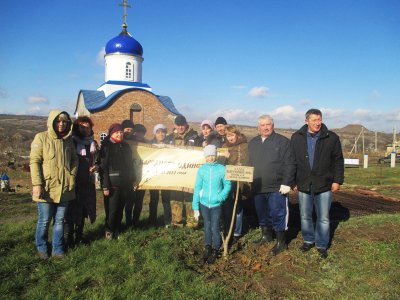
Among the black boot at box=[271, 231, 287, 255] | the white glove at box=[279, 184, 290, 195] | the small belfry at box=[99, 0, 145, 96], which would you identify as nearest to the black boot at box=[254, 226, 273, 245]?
the black boot at box=[271, 231, 287, 255]

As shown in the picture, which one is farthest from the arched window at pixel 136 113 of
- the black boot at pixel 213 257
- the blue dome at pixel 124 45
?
the black boot at pixel 213 257

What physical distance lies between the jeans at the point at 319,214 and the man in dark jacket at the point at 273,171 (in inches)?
11.8

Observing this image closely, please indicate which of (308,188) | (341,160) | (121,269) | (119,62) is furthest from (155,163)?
(119,62)

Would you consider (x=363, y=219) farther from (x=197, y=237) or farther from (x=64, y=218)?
(x=64, y=218)

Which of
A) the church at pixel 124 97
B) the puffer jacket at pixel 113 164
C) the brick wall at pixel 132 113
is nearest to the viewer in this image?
the puffer jacket at pixel 113 164

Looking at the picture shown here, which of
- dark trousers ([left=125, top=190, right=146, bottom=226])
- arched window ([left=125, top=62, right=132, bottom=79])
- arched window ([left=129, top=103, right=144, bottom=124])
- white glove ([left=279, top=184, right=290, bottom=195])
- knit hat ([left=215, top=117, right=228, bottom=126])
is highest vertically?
arched window ([left=125, top=62, right=132, bottom=79])

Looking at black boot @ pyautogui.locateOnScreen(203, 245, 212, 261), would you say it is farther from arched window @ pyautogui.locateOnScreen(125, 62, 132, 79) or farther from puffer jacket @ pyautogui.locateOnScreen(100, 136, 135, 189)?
arched window @ pyautogui.locateOnScreen(125, 62, 132, 79)

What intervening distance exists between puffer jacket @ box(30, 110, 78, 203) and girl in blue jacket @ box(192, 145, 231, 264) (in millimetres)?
2015

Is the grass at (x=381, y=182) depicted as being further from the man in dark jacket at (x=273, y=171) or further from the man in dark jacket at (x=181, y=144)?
the man in dark jacket at (x=181, y=144)

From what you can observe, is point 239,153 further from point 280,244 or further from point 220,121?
point 280,244

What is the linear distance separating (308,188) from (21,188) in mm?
22345

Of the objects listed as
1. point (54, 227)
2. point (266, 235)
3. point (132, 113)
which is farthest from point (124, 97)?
point (266, 235)

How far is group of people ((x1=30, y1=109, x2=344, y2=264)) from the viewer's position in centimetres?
496

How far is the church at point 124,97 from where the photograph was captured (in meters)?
30.8
